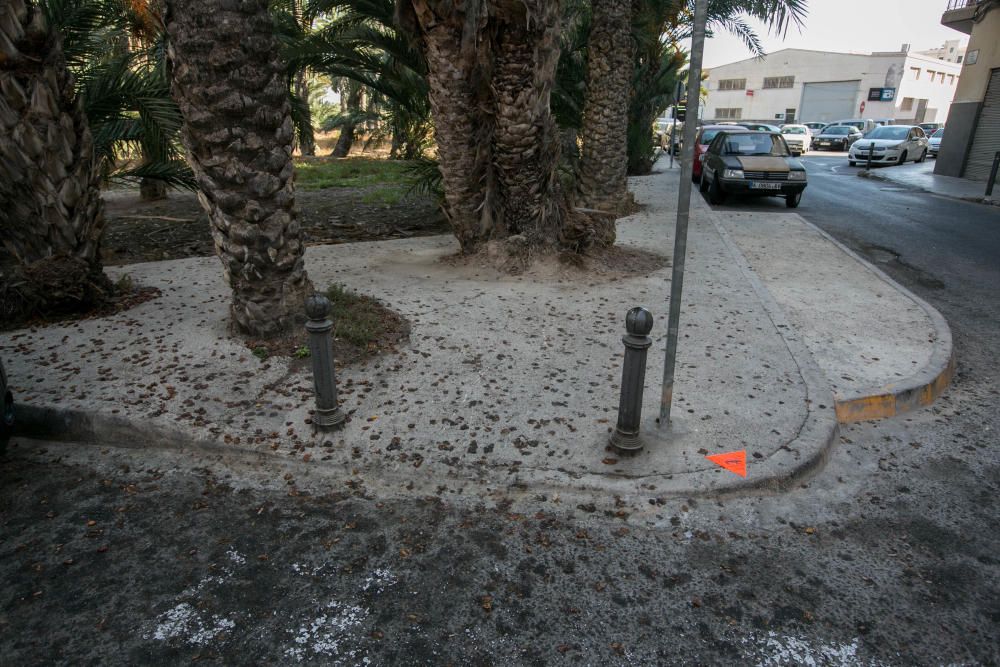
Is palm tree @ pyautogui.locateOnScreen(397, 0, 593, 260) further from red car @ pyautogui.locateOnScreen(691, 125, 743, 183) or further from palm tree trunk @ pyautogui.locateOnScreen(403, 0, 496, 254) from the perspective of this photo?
red car @ pyautogui.locateOnScreen(691, 125, 743, 183)

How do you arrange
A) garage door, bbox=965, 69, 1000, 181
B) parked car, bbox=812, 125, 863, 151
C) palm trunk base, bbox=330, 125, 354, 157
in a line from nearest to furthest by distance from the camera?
garage door, bbox=965, 69, 1000, 181
palm trunk base, bbox=330, 125, 354, 157
parked car, bbox=812, 125, 863, 151

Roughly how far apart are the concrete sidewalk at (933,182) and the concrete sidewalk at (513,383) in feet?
40.5

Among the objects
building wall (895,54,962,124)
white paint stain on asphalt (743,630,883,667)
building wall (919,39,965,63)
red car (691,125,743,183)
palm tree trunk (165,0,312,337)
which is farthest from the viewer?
building wall (919,39,965,63)

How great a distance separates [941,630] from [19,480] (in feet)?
16.2

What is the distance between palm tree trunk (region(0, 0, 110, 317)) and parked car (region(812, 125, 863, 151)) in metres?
38.9

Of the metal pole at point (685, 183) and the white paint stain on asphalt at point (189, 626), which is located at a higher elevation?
the metal pole at point (685, 183)

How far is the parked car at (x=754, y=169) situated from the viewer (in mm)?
14133

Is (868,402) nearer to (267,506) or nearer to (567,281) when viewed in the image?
(567,281)

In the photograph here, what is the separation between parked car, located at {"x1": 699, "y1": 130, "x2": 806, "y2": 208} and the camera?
46.4ft

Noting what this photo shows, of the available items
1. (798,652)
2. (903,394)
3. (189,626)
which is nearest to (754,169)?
(903,394)

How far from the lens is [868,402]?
457 cm

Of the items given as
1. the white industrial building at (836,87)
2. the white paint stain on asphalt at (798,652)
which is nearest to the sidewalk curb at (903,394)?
the white paint stain on asphalt at (798,652)

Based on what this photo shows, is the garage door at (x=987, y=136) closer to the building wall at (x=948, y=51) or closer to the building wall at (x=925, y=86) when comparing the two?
the building wall at (x=925, y=86)

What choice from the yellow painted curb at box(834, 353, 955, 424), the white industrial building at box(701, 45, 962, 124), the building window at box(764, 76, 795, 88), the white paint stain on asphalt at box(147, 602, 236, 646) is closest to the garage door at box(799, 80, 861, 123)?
the white industrial building at box(701, 45, 962, 124)
